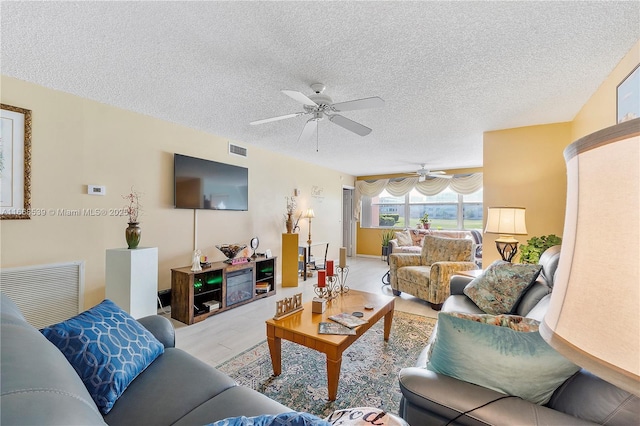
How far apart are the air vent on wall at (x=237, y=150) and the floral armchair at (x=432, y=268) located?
2804mm

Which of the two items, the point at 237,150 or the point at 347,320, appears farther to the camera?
the point at 237,150

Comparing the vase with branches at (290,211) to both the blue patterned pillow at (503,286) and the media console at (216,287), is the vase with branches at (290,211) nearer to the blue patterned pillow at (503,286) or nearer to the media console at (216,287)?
the media console at (216,287)

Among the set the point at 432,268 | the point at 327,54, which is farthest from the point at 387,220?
the point at 327,54

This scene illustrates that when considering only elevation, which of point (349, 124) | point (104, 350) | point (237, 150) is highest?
point (237, 150)

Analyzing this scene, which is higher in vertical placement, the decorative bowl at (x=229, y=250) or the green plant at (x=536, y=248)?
the green plant at (x=536, y=248)

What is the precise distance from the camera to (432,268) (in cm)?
343

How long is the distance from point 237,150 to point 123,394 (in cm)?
Result: 348

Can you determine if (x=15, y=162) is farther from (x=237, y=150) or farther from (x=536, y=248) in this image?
(x=536, y=248)

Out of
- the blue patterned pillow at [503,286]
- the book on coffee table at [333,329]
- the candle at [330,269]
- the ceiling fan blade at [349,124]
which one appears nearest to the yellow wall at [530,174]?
the blue patterned pillow at [503,286]

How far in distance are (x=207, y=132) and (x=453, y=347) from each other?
12.3 ft

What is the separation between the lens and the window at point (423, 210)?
648 centimetres

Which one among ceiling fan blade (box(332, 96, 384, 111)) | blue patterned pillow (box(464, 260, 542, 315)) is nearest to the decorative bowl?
ceiling fan blade (box(332, 96, 384, 111))

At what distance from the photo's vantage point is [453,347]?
1042mm

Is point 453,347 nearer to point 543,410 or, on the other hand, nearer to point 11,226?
point 543,410
